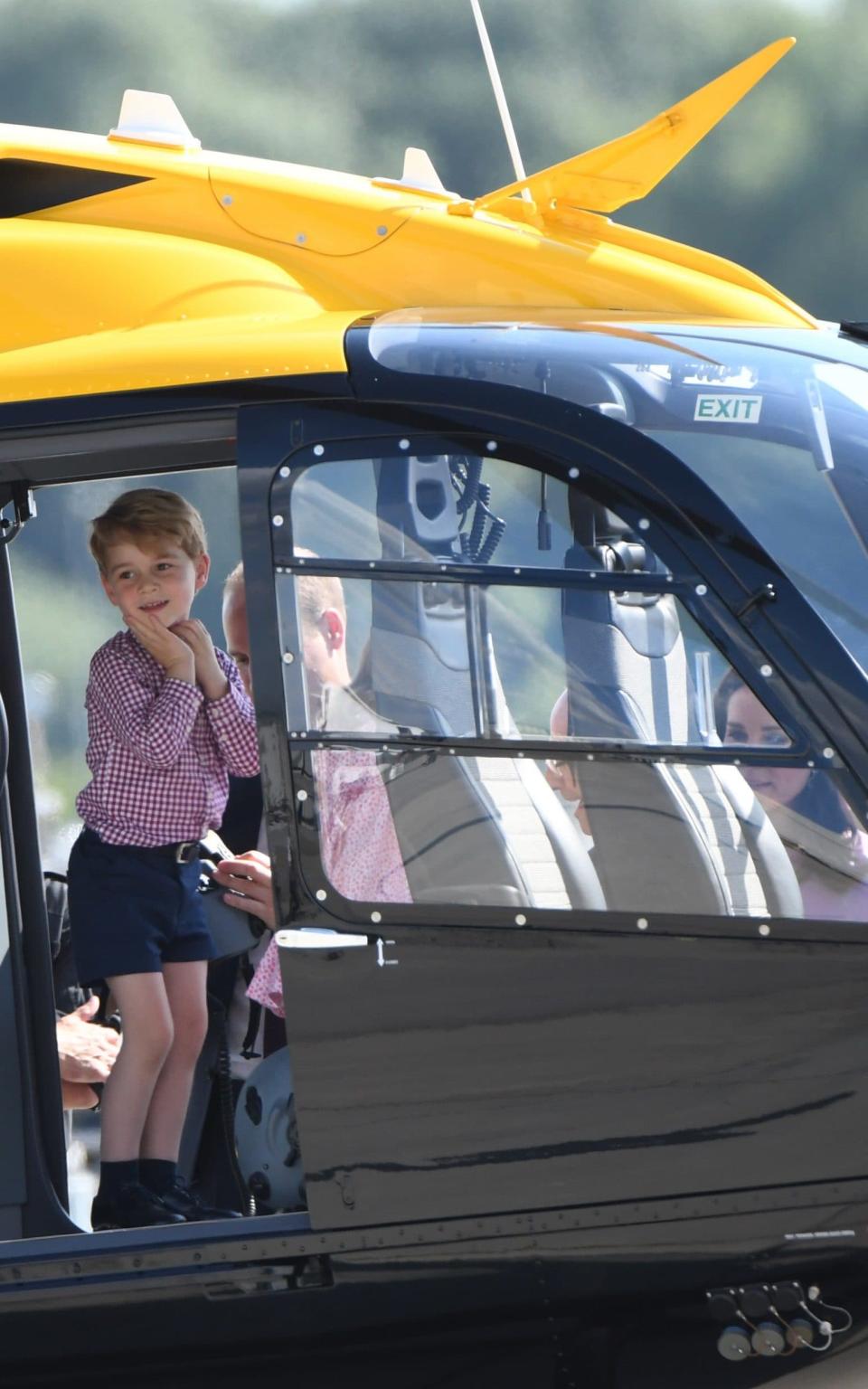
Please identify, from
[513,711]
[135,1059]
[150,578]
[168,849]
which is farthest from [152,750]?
[513,711]

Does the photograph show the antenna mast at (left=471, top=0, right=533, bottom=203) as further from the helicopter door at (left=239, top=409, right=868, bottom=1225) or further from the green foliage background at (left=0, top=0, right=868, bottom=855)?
the green foliage background at (left=0, top=0, right=868, bottom=855)

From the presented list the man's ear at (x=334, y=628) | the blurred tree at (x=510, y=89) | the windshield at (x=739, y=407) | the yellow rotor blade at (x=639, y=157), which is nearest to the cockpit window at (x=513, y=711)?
the man's ear at (x=334, y=628)

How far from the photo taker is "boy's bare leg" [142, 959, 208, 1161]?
307cm

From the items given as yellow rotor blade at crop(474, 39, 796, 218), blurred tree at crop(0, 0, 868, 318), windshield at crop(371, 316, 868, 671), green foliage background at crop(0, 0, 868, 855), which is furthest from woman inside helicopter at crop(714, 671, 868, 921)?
blurred tree at crop(0, 0, 868, 318)

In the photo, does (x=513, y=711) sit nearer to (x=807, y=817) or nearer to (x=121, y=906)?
(x=807, y=817)

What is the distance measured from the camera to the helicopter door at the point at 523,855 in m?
2.37

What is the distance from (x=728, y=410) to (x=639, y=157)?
0.60 metres

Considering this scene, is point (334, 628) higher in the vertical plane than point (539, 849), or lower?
higher

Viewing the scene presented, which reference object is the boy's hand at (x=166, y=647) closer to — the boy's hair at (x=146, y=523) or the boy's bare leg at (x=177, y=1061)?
the boy's hair at (x=146, y=523)

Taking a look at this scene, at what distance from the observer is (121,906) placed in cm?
303

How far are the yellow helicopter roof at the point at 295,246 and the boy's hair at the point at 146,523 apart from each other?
446 millimetres

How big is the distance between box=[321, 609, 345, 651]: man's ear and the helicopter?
0.04 m

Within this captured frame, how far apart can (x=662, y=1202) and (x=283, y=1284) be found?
2.04ft

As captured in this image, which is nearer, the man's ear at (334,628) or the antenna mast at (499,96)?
the man's ear at (334,628)
